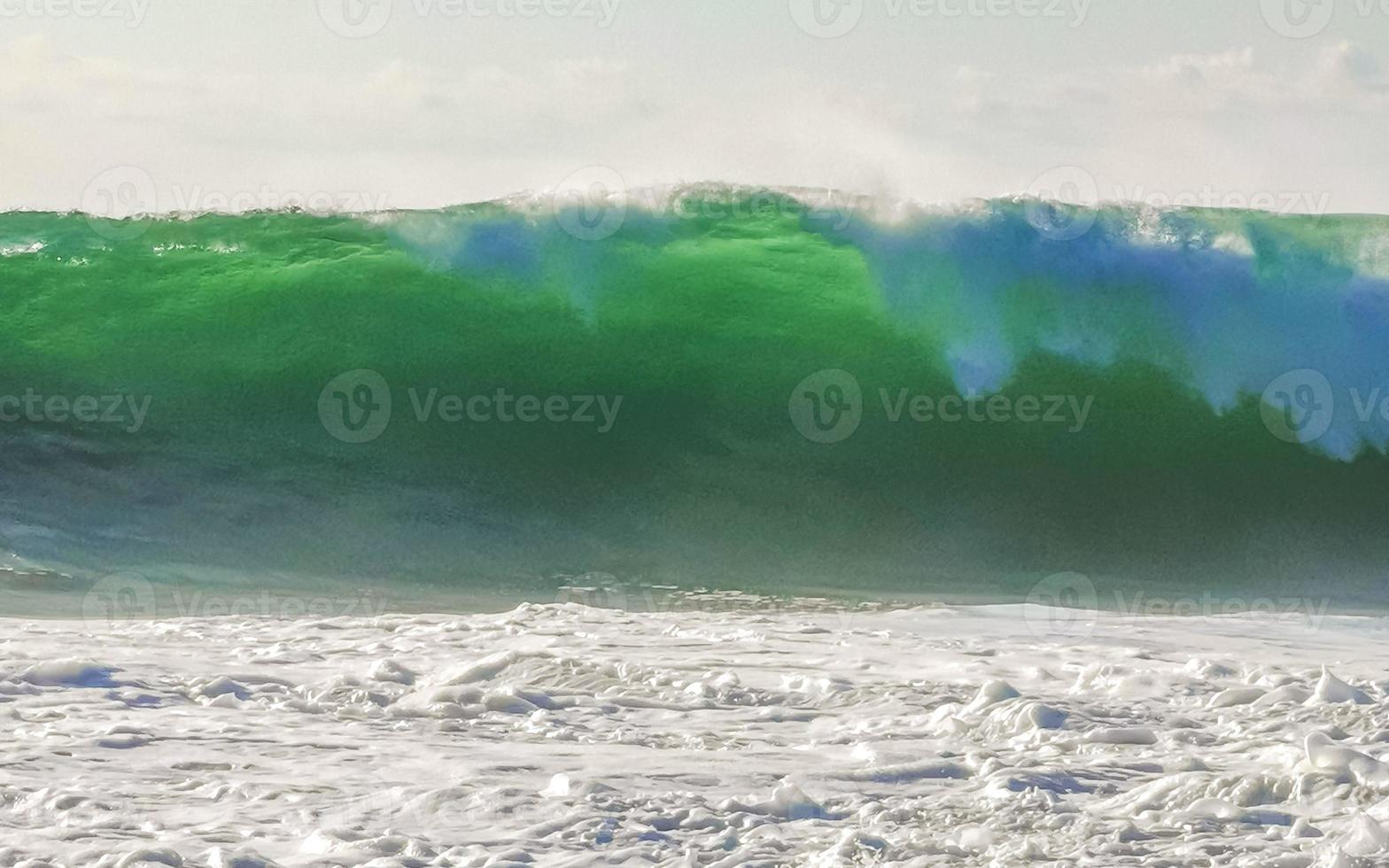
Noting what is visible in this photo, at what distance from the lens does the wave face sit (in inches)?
291

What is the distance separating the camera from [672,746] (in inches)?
134

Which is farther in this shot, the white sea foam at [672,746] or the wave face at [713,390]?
the wave face at [713,390]

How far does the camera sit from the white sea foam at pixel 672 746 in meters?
2.73

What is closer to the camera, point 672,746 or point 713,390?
point 672,746

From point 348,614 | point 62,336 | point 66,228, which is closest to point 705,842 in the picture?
point 348,614

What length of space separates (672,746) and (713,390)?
17.2 feet

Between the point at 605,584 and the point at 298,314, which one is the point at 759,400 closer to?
the point at 605,584

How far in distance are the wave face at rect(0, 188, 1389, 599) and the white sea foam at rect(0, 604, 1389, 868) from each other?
2.36 meters

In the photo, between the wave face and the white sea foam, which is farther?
the wave face

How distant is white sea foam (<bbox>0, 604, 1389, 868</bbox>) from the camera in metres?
2.73

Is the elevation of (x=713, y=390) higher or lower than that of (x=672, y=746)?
higher

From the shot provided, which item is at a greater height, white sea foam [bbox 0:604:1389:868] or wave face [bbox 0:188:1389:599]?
wave face [bbox 0:188:1389:599]

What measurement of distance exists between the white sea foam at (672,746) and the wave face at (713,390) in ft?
7.73

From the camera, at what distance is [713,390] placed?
28.1 feet
